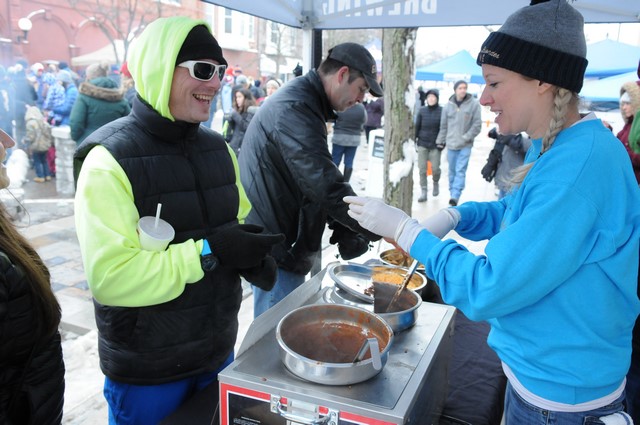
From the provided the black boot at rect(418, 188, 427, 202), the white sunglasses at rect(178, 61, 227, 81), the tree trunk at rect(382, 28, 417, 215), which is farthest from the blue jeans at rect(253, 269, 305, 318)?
A: the black boot at rect(418, 188, 427, 202)

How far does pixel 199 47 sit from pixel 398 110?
11.1 ft

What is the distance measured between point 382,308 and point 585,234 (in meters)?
0.83

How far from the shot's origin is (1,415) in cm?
A: 128

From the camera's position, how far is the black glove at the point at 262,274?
1946 mm

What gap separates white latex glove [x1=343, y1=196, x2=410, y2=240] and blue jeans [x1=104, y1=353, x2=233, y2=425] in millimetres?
864

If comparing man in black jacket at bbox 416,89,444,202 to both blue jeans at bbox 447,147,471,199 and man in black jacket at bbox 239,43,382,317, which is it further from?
man in black jacket at bbox 239,43,382,317

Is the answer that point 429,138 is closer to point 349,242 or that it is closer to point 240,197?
point 349,242

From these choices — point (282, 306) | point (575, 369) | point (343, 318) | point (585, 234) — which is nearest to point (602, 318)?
point (575, 369)

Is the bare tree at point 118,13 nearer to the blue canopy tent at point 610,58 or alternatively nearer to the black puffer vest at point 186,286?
the blue canopy tent at point 610,58

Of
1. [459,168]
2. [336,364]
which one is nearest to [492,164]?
[459,168]

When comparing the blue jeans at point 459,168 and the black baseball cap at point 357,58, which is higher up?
the black baseball cap at point 357,58

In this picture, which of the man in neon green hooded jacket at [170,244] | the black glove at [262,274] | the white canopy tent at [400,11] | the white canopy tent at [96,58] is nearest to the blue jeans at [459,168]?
the white canopy tent at [400,11]

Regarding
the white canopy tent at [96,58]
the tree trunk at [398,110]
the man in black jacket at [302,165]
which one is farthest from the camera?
the white canopy tent at [96,58]

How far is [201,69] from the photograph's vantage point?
1.80m
